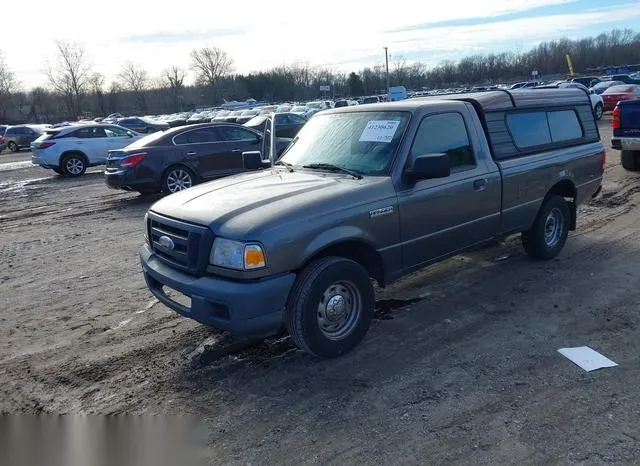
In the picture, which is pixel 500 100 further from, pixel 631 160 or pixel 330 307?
pixel 631 160

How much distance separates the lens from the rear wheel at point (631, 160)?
38.0 feet

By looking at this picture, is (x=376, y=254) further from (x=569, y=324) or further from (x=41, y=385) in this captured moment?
(x=41, y=385)

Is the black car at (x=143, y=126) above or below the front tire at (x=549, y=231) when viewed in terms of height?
above

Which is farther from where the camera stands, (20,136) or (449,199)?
(20,136)

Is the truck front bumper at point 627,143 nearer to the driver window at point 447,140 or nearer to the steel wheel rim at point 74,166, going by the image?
the driver window at point 447,140

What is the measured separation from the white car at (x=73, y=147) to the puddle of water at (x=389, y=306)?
14.9 metres

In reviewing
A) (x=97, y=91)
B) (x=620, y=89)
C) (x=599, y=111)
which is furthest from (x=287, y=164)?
(x=97, y=91)

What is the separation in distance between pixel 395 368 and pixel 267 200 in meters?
1.57

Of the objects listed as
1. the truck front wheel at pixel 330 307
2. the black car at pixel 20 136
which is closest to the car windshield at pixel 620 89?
the truck front wheel at pixel 330 307

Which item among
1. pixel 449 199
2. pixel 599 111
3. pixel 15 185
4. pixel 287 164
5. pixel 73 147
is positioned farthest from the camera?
pixel 599 111

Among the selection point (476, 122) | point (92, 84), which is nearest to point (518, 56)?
point (92, 84)

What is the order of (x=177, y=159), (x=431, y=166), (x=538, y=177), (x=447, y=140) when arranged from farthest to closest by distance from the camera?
(x=177, y=159)
(x=538, y=177)
(x=447, y=140)
(x=431, y=166)

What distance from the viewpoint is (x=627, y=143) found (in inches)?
432

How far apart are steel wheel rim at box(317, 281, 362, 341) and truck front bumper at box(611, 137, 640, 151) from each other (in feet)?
29.9
